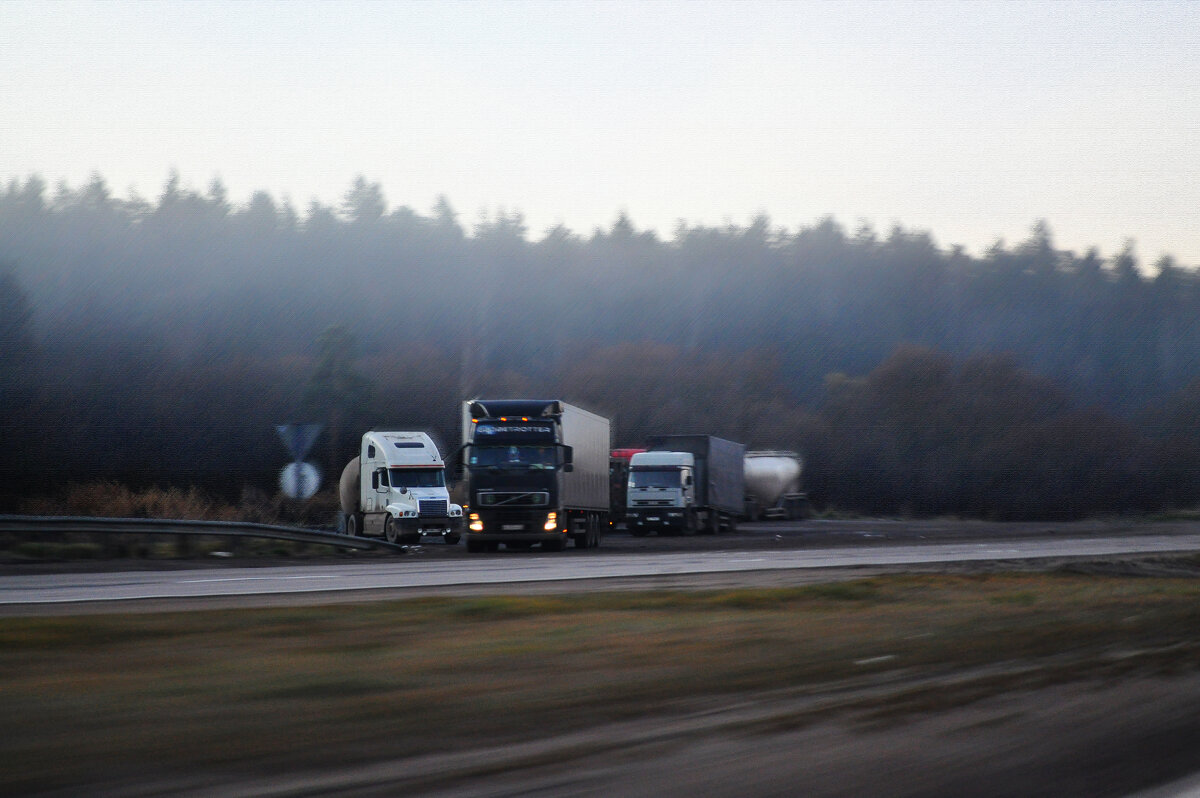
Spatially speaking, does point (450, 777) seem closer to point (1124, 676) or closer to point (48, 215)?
point (1124, 676)

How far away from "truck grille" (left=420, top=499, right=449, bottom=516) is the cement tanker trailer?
24418 mm

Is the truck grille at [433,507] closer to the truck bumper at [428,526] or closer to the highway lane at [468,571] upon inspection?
the truck bumper at [428,526]

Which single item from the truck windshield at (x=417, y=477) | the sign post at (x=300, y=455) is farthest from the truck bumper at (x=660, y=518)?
the sign post at (x=300, y=455)

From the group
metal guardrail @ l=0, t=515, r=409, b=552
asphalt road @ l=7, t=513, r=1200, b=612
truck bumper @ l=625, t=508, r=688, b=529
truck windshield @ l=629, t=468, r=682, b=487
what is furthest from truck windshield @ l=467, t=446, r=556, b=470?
truck windshield @ l=629, t=468, r=682, b=487

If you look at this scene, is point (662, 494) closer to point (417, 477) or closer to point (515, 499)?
point (417, 477)

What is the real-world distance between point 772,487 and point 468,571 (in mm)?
43650

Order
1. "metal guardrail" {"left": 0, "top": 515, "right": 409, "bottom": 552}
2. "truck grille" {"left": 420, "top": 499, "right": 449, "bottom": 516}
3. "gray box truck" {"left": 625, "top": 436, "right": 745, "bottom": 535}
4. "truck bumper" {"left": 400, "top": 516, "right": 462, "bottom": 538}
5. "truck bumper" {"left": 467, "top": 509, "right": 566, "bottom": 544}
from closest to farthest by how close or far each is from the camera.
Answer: "metal guardrail" {"left": 0, "top": 515, "right": 409, "bottom": 552} < "truck bumper" {"left": 467, "top": 509, "right": 566, "bottom": 544} < "truck bumper" {"left": 400, "top": 516, "right": 462, "bottom": 538} < "truck grille" {"left": 420, "top": 499, "right": 449, "bottom": 516} < "gray box truck" {"left": 625, "top": 436, "right": 745, "bottom": 535}

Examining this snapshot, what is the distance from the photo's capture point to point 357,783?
16.2 feet

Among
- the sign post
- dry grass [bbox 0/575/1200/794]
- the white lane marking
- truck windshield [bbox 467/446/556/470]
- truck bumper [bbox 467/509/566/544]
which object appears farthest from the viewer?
truck windshield [bbox 467/446/556/470]

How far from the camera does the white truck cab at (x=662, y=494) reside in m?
45.0

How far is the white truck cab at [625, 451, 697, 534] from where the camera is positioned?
1770 inches

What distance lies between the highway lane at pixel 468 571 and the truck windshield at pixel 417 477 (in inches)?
538

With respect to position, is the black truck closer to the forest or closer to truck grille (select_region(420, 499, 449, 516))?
truck grille (select_region(420, 499, 449, 516))

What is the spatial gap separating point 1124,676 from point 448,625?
5437mm
